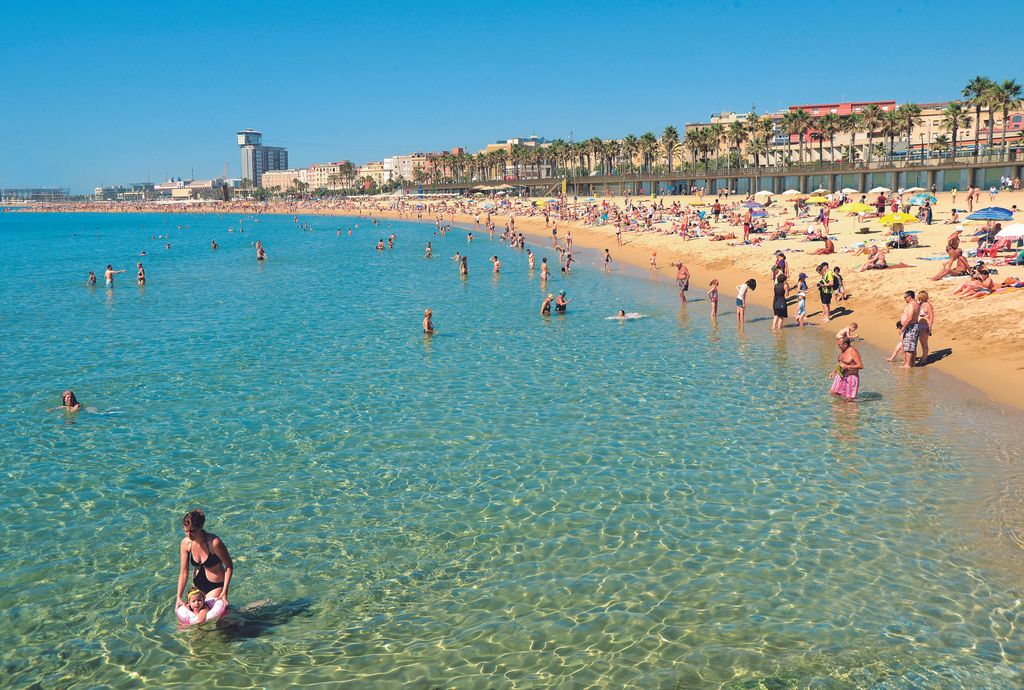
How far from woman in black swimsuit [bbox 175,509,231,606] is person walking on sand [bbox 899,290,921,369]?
51.5 feet

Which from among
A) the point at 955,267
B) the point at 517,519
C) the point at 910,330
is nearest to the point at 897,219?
the point at 955,267

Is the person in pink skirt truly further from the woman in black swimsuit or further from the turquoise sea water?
the woman in black swimsuit

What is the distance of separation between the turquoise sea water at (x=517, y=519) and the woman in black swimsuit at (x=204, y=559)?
472 millimetres

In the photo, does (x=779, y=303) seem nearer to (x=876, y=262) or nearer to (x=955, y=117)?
(x=876, y=262)

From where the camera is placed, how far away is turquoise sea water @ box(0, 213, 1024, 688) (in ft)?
25.0

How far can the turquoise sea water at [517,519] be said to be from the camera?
762 cm

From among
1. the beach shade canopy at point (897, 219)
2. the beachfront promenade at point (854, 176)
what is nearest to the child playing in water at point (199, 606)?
the beach shade canopy at point (897, 219)

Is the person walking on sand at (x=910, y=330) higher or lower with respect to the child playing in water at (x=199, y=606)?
higher

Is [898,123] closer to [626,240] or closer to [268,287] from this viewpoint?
[626,240]

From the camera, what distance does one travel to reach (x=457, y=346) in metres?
22.9

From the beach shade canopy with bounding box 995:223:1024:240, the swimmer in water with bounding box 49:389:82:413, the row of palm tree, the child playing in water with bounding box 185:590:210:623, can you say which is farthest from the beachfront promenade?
the child playing in water with bounding box 185:590:210:623

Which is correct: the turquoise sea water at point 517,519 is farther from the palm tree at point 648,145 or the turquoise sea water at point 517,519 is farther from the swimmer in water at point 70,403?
the palm tree at point 648,145

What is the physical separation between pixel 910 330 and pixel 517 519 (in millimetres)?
12094

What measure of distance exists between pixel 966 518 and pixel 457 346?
15221 millimetres
